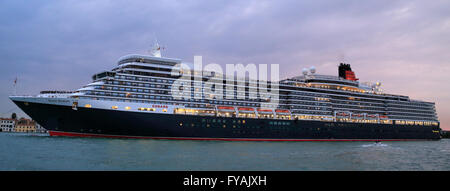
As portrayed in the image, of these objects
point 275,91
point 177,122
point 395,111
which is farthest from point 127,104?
point 395,111

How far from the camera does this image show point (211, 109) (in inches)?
1876

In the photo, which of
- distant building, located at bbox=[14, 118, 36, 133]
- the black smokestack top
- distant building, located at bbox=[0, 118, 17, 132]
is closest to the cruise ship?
the black smokestack top

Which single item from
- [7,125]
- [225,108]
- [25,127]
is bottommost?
[25,127]

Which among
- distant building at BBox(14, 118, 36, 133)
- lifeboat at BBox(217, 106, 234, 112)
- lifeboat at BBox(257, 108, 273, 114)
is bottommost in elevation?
distant building at BBox(14, 118, 36, 133)

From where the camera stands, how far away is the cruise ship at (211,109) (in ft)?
131

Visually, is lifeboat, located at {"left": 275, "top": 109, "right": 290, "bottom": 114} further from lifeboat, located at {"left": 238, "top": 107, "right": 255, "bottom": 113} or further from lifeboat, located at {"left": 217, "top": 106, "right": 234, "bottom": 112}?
lifeboat, located at {"left": 217, "top": 106, "right": 234, "bottom": 112}

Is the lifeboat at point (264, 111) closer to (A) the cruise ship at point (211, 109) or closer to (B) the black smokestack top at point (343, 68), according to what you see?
(A) the cruise ship at point (211, 109)

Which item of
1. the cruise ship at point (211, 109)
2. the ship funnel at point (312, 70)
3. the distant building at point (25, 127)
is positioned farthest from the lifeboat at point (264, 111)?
the distant building at point (25, 127)

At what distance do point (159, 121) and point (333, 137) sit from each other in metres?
35.5

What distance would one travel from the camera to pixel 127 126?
40.3 m

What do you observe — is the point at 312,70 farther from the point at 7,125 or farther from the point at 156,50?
the point at 7,125

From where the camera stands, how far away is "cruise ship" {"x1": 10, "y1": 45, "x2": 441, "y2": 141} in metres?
39.8

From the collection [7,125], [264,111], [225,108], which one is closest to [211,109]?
[225,108]
